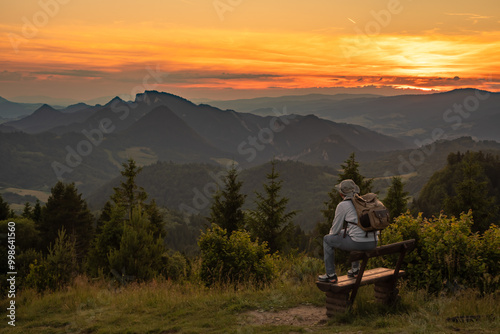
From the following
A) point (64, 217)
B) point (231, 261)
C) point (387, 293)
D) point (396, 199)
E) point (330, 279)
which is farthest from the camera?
point (64, 217)

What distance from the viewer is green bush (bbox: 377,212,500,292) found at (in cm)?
893

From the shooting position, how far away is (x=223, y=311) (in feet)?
29.1

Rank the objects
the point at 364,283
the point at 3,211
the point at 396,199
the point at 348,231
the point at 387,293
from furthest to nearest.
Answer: the point at 3,211, the point at 396,199, the point at 387,293, the point at 364,283, the point at 348,231

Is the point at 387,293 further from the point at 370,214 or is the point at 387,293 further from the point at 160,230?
the point at 160,230

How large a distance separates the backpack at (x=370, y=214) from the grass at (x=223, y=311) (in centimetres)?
175

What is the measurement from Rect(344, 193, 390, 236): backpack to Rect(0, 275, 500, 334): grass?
1.75 metres

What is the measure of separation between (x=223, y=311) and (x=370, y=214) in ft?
13.2

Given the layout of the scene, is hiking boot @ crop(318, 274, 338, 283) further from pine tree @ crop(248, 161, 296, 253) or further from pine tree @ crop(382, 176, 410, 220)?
pine tree @ crop(382, 176, 410, 220)

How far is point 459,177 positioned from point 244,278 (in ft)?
363

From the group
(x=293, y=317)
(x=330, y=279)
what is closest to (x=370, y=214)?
(x=330, y=279)

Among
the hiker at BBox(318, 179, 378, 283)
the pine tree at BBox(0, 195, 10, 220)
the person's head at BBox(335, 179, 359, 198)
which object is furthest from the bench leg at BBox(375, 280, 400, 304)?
the pine tree at BBox(0, 195, 10, 220)

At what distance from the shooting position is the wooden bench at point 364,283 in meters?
7.51

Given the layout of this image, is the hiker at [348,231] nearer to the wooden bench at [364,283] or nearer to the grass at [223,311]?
the wooden bench at [364,283]

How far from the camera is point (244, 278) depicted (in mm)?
12070
